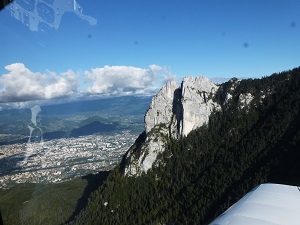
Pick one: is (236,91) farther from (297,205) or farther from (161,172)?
(297,205)

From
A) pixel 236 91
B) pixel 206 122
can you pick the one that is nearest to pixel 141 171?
pixel 206 122

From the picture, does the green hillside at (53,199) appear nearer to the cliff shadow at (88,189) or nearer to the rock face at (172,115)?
the cliff shadow at (88,189)

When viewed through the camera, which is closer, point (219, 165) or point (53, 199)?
point (219, 165)

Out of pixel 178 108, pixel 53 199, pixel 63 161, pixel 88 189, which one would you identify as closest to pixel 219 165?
pixel 178 108

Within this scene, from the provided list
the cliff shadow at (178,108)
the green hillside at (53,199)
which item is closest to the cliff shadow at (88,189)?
the green hillside at (53,199)

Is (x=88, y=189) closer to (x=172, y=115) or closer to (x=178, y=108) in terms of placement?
(x=172, y=115)

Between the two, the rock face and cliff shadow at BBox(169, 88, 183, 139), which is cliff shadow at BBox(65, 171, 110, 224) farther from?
cliff shadow at BBox(169, 88, 183, 139)
